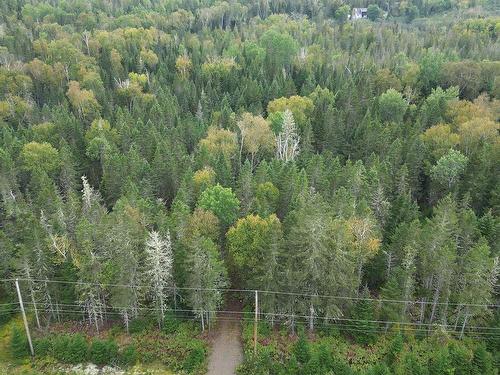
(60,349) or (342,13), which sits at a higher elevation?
(342,13)

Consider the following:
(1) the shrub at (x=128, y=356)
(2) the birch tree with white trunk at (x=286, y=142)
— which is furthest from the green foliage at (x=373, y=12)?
(1) the shrub at (x=128, y=356)

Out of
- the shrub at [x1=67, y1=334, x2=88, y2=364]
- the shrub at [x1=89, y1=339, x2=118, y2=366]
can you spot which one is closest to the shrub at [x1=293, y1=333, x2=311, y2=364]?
the shrub at [x1=89, y1=339, x2=118, y2=366]

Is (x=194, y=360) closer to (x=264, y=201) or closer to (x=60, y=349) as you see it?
(x=60, y=349)

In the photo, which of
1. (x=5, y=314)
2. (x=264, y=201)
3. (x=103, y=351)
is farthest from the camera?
(x=264, y=201)

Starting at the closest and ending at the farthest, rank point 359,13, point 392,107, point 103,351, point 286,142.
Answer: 1. point 103,351
2. point 286,142
3. point 392,107
4. point 359,13

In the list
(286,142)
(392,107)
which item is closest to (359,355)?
(286,142)

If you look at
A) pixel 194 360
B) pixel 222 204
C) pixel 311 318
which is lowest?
pixel 194 360

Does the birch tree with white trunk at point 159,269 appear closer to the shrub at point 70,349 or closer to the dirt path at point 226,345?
the dirt path at point 226,345
